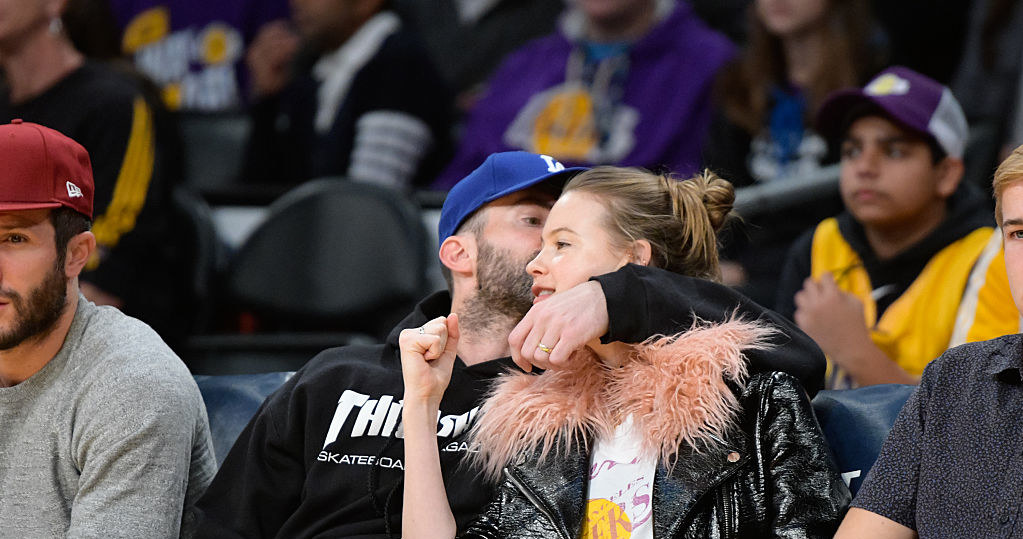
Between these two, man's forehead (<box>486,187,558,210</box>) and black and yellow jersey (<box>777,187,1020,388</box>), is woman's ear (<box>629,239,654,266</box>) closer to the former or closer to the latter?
man's forehead (<box>486,187,558,210</box>)

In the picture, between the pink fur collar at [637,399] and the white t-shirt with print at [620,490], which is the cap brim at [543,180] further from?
the white t-shirt with print at [620,490]

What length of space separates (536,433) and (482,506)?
23 centimetres

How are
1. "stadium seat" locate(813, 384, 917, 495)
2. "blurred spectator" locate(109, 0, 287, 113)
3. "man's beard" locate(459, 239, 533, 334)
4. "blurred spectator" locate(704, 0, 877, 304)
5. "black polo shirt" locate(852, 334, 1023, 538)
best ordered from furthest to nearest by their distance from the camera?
1. "blurred spectator" locate(109, 0, 287, 113)
2. "blurred spectator" locate(704, 0, 877, 304)
3. "man's beard" locate(459, 239, 533, 334)
4. "stadium seat" locate(813, 384, 917, 495)
5. "black polo shirt" locate(852, 334, 1023, 538)

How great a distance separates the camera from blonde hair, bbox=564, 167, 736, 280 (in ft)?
8.11

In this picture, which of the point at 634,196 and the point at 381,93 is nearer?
the point at 634,196

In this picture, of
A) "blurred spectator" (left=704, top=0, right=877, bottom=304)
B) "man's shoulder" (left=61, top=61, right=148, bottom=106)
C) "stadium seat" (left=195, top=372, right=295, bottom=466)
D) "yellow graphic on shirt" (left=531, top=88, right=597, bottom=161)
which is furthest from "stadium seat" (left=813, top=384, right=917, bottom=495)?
"man's shoulder" (left=61, top=61, right=148, bottom=106)

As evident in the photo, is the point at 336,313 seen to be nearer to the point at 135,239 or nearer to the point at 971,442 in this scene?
the point at 135,239

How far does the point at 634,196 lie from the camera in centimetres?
249

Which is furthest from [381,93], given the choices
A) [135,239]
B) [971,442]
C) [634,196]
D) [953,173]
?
[971,442]

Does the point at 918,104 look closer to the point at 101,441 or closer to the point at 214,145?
the point at 101,441

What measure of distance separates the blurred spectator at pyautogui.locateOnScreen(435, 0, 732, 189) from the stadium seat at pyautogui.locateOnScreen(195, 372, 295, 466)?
2.06 meters

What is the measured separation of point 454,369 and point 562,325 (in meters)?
0.57

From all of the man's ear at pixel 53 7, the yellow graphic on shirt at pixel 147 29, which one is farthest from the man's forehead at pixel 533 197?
the yellow graphic on shirt at pixel 147 29

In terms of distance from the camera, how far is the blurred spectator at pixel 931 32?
4.97 meters
